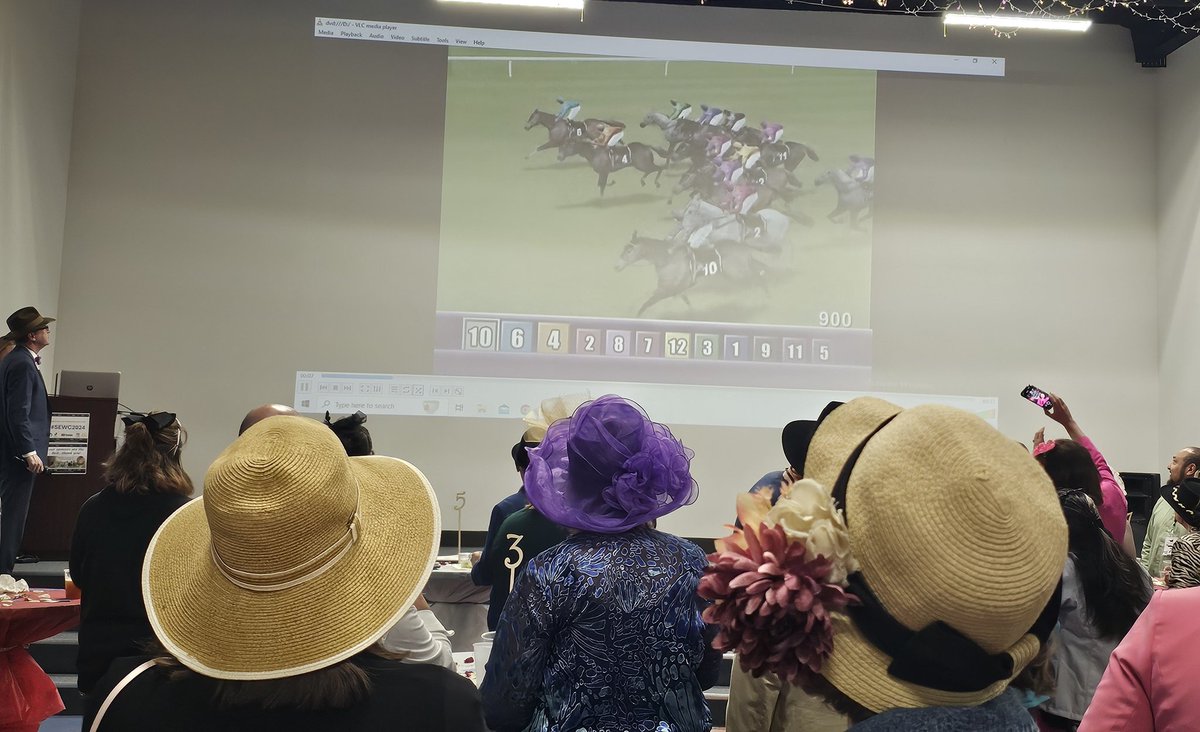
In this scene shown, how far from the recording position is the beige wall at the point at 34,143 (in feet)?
19.1

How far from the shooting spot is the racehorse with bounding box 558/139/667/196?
657cm

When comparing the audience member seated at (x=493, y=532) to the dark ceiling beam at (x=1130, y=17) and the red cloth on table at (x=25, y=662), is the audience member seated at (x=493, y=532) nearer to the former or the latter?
the red cloth on table at (x=25, y=662)

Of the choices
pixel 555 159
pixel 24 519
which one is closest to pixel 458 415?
pixel 555 159

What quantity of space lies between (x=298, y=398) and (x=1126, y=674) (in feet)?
19.5

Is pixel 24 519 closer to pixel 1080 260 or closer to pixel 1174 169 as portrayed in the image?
pixel 1080 260

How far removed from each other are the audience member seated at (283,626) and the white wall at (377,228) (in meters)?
5.20

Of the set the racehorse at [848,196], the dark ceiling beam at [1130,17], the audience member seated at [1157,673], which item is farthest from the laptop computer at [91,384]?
the audience member seated at [1157,673]

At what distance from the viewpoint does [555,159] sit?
6559 mm

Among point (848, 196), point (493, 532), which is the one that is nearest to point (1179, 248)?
point (848, 196)

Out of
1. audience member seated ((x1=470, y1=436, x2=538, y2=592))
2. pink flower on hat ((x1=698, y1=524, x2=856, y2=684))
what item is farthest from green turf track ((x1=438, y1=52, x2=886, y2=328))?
pink flower on hat ((x1=698, y1=524, x2=856, y2=684))

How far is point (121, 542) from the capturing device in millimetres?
2328

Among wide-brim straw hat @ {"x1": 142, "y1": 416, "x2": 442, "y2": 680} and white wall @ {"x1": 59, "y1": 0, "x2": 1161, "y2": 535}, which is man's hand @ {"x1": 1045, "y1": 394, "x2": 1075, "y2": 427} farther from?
wide-brim straw hat @ {"x1": 142, "y1": 416, "x2": 442, "y2": 680}

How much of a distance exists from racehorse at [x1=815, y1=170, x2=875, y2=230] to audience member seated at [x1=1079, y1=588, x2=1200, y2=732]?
574cm

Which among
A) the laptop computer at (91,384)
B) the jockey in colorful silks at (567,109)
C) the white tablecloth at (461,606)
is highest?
the jockey in colorful silks at (567,109)
